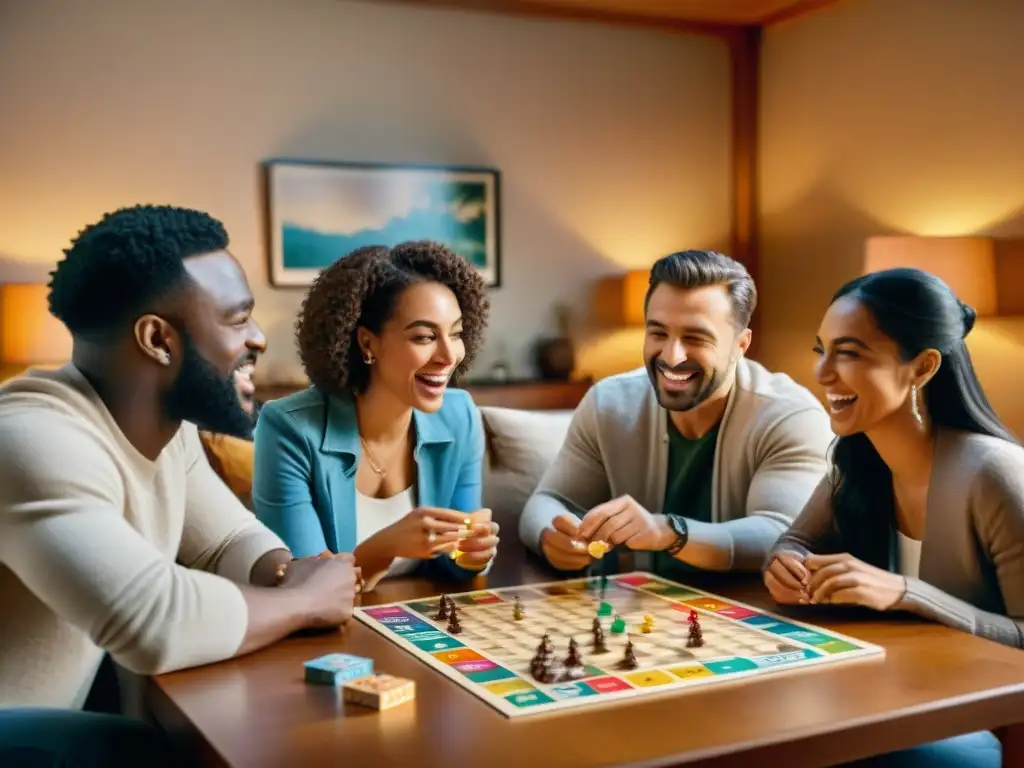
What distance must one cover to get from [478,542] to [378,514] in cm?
34

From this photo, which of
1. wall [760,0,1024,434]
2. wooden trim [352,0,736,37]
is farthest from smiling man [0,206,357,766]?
wooden trim [352,0,736,37]

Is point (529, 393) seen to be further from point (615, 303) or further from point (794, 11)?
point (794, 11)

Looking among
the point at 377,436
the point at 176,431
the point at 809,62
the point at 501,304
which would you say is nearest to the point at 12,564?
the point at 176,431

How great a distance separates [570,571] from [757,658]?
2.12 feet

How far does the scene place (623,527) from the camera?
6.59 feet

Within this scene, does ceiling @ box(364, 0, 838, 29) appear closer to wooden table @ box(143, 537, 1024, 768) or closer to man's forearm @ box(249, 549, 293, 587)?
man's forearm @ box(249, 549, 293, 587)

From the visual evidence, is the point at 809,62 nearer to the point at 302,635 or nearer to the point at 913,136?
the point at 913,136

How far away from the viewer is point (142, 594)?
1.41 m

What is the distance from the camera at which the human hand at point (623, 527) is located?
201 cm

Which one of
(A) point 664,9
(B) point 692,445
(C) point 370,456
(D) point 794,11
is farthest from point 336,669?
(D) point 794,11

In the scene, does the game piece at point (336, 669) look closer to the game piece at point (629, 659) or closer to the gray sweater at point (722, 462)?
the game piece at point (629, 659)

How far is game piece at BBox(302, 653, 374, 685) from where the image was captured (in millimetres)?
1438

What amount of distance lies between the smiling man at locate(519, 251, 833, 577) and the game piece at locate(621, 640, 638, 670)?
499 mm

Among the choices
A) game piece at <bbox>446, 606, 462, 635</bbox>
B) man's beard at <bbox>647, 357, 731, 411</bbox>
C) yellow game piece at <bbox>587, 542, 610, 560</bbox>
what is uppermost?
man's beard at <bbox>647, 357, 731, 411</bbox>
